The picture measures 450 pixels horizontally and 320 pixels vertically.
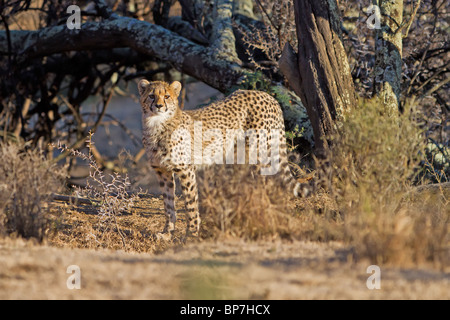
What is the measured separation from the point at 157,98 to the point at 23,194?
4.59ft

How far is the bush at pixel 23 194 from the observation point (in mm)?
4707

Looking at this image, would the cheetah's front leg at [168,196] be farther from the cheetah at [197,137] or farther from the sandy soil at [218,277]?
the sandy soil at [218,277]

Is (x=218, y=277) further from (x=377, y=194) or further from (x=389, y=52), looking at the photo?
(x=389, y=52)

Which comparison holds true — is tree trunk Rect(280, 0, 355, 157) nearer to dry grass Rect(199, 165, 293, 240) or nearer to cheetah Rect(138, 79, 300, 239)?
cheetah Rect(138, 79, 300, 239)

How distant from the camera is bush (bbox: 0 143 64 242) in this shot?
471cm

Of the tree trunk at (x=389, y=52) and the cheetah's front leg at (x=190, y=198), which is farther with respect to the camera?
the tree trunk at (x=389, y=52)

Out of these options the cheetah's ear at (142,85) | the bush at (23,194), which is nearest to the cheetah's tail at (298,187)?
the cheetah's ear at (142,85)

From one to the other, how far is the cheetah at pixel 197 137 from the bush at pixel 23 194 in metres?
1.06

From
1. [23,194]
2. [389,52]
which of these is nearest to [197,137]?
[23,194]

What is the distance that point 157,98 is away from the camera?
17.8ft

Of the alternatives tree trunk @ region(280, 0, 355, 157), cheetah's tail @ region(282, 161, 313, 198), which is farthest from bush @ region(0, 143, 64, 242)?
tree trunk @ region(280, 0, 355, 157)

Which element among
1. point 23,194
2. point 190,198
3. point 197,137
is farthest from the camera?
point 197,137

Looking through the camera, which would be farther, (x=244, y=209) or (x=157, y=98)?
→ (x=157, y=98)

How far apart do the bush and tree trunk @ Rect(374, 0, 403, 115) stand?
324cm
